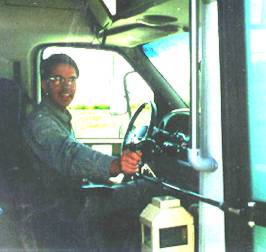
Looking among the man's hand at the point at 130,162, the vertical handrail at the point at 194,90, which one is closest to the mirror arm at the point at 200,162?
the vertical handrail at the point at 194,90

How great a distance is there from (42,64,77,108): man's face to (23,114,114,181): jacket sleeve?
16 centimetres

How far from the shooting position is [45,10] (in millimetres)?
3148

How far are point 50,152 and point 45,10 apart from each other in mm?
1097

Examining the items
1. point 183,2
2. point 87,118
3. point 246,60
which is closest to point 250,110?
point 246,60

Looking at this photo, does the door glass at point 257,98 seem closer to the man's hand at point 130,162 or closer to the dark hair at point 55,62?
the man's hand at point 130,162

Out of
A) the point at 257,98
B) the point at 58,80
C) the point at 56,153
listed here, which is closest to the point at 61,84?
the point at 58,80

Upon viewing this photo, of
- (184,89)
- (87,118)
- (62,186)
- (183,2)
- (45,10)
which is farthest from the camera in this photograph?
(87,118)

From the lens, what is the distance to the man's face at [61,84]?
267cm

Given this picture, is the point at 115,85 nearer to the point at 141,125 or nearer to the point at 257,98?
the point at 141,125

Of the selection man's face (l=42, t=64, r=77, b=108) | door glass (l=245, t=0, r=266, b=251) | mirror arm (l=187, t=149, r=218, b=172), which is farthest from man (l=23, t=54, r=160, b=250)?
door glass (l=245, t=0, r=266, b=251)

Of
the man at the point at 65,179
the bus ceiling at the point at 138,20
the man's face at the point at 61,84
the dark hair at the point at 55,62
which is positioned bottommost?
the man at the point at 65,179

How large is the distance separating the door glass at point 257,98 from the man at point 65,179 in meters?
0.88

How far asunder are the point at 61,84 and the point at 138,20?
22.7 inches

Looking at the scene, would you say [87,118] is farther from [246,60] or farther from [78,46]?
[246,60]
